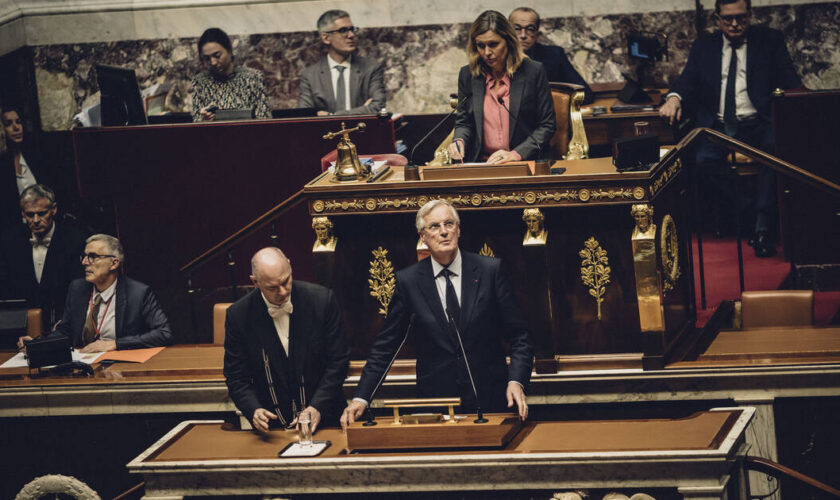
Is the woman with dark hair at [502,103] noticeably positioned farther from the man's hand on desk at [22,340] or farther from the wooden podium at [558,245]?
the man's hand on desk at [22,340]

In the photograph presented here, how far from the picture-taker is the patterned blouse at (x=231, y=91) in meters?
7.91

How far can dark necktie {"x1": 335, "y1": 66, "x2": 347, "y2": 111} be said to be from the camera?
802 centimetres

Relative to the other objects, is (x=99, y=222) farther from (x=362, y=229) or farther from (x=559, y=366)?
(x=559, y=366)

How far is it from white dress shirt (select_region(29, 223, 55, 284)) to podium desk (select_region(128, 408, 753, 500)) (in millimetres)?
2864

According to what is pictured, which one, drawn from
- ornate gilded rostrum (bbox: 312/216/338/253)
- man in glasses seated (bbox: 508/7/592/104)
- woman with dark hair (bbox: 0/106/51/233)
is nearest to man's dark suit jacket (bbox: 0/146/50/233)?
woman with dark hair (bbox: 0/106/51/233)

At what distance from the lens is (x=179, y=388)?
19.2 feet

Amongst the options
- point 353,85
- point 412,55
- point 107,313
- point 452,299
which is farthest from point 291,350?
point 412,55

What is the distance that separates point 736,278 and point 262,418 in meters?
3.27

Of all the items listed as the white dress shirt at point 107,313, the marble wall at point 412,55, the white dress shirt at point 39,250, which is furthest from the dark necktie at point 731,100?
the white dress shirt at point 39,250

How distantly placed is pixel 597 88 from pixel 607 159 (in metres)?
3.33

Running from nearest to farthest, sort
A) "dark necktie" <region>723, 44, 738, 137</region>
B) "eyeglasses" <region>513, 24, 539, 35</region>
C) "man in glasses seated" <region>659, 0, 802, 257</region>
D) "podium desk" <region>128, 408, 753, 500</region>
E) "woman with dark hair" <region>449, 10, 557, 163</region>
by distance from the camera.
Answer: "podium desk" <region>128, 408, 753, 500</region> < "woman with dark hair" <region>449, 10, 557, 163</region> < "man in glasses seated" <region>659, 0, 802, 257</region> < "dark necktie" <region>723, 44, 738, 137</region> < "eyeglasses" <region>513, 24, 539, 35</region>

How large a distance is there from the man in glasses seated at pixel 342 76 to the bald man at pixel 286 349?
10.4 feet

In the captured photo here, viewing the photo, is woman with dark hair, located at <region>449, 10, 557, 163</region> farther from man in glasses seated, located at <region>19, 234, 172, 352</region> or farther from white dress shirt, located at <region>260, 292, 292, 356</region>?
man in glasses seated, located at <region>19, 234, 172, 352</region>

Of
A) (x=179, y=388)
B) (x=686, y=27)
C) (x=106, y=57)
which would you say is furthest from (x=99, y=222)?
(x=686, y=27)
